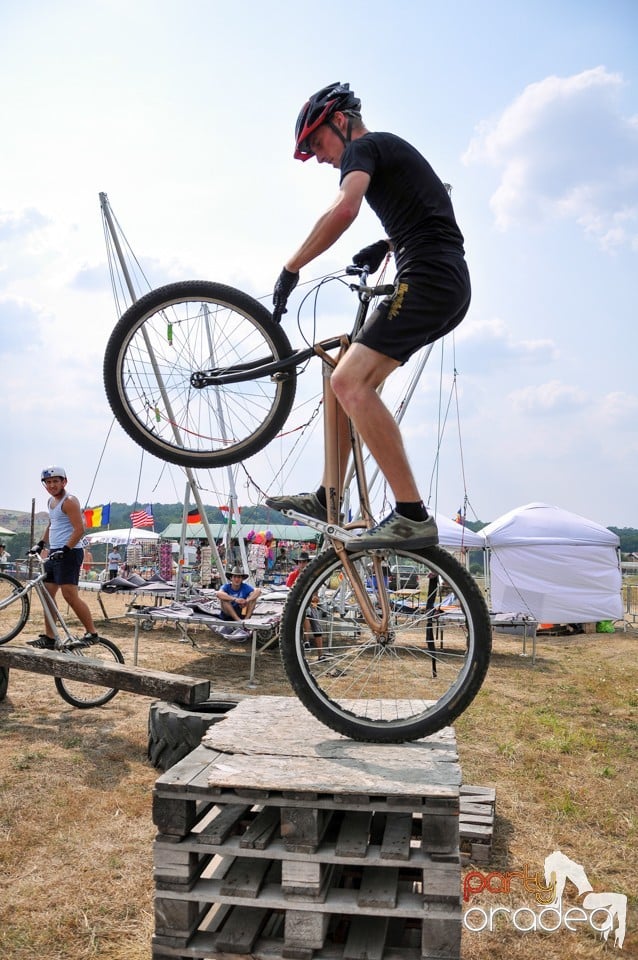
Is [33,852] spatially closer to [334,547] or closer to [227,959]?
[227,959]

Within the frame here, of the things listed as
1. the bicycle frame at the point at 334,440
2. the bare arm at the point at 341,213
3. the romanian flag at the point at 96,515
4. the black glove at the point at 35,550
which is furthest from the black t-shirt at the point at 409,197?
the romanian flag at the point at 96,515

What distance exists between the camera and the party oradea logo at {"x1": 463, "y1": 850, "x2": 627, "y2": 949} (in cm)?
430

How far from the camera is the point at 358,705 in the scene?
14.1 ft

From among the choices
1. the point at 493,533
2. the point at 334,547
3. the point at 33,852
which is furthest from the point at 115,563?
the point at 334,547

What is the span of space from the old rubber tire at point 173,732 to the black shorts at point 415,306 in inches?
161

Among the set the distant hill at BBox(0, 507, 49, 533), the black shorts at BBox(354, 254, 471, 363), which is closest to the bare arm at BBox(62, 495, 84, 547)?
the black shorts at BBox(354, 254, 471, 363)

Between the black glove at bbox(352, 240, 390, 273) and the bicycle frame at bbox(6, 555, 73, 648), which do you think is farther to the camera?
the bicycle frame at bbox(6, 555, 73, 648)

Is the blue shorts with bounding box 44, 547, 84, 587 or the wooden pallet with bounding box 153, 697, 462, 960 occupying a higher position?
the blue shorts with bounding box 44, 547, 84, 587

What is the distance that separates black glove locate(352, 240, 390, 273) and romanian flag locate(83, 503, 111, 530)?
957 inches

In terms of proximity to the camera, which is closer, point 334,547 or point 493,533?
point 334,547

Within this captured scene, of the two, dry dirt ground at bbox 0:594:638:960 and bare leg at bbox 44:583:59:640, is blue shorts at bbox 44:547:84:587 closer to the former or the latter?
bare leg at bbox 44:583:59:640

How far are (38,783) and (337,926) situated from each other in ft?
12.2

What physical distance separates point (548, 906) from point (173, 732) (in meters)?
3.52

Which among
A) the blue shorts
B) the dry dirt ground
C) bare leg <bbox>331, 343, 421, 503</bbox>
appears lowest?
the dry dirt ground
